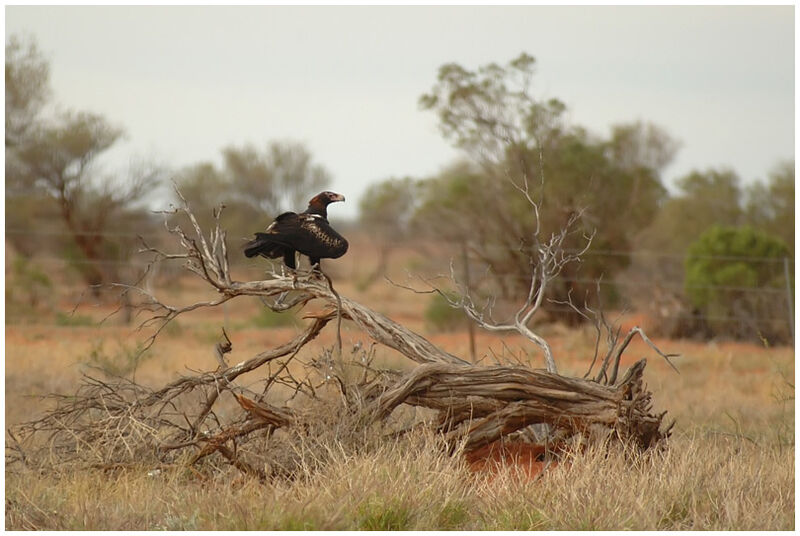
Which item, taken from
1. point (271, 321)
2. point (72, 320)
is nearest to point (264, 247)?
point (72, 320)

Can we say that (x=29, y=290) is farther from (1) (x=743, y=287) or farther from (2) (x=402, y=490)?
(2) (x=402, y=490)

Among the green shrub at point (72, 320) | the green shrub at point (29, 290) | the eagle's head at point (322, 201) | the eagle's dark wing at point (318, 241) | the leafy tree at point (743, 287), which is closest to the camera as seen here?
the eagle's dark wing at point (318, 241)

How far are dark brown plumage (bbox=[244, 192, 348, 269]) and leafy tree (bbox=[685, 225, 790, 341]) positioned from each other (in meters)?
12.2

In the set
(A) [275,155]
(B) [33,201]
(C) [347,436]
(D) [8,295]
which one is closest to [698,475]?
(C) [347,436]

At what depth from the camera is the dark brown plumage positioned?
6504mm

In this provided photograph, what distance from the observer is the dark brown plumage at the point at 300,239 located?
6.50 m

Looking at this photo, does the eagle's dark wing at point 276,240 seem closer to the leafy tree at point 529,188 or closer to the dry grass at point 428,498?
the dry grass at point 428,498

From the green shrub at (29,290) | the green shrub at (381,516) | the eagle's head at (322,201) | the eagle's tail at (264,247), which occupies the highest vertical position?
the eagle's head at (322,201)

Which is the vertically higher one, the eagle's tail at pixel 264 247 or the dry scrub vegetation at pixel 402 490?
the eagle's tail at pixel 264 247

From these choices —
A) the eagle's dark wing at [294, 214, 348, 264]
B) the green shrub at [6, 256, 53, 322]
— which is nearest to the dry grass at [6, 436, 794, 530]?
the eagle's dark wing at [294, 214, 348, 264]

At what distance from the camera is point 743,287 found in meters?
18.1

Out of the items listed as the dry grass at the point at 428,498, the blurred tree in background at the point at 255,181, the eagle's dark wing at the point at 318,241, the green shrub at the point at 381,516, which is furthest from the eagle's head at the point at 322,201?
the blurred tree in background at the point at 255,181

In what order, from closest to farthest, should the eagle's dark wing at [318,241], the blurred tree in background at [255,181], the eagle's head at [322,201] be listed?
the eagle's dark wing at [318,241] → the eagle's head at [322,201] → the blurred tree in background at [255,181]

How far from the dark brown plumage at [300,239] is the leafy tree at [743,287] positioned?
12.2 metres
